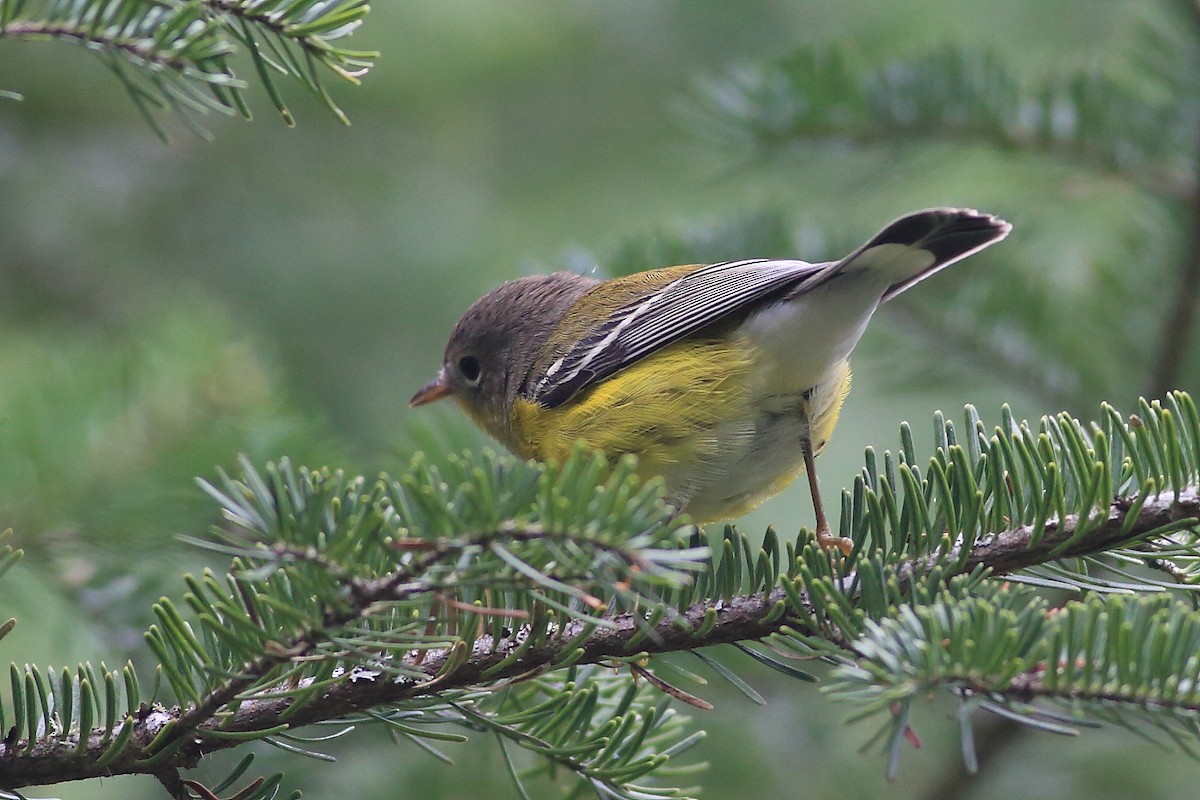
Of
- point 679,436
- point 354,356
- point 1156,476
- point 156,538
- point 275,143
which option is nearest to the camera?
point 1156,476

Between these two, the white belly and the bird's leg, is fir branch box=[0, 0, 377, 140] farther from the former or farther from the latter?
the white belly

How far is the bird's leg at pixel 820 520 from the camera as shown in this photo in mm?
1653

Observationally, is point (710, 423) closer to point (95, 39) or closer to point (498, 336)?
point (498, 336)

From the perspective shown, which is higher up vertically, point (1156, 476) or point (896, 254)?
point (896, 254)

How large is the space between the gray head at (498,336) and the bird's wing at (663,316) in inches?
11.3

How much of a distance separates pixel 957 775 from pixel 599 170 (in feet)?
10.1

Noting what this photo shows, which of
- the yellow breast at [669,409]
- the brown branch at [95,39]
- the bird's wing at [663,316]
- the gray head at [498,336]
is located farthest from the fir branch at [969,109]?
the brown branch at [95,39]

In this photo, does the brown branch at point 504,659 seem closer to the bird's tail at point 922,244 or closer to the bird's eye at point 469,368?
the bird's tail at point 922,244

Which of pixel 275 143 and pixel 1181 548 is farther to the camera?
pixel 275 143

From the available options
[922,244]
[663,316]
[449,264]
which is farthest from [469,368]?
[922,244]

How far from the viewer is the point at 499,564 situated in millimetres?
1129

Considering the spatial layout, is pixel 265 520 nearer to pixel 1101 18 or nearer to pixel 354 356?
pixel 354 356

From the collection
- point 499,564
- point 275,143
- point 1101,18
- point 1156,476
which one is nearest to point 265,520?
point 499,564

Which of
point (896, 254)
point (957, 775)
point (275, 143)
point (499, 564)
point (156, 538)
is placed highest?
point (275, 143)
